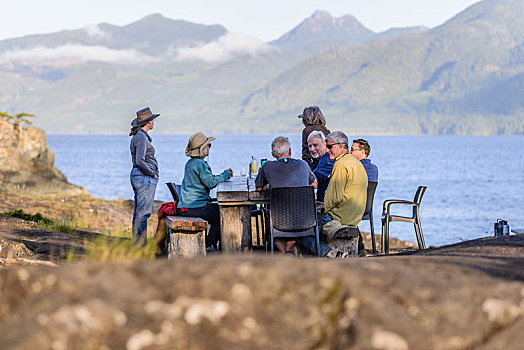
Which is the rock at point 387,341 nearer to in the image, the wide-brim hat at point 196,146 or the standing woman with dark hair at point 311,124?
the wide-brim hat at point 196,146

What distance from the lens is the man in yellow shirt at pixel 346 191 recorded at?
7164 millimetres

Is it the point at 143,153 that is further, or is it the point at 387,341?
the point at 143,153

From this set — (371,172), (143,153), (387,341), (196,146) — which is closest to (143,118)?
(143,153)

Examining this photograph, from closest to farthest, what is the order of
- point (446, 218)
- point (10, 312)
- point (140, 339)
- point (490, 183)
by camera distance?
point (140, 339)
point (10, 312)
point (446, 218)
point (490, 183)

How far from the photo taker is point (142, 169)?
8461 millimetres

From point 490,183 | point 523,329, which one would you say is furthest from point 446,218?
point 523,329

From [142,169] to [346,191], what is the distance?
2.68 m

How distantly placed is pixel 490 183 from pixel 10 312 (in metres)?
52.5

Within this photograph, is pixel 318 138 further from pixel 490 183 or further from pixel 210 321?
pixel 490 183

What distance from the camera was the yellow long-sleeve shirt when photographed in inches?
282

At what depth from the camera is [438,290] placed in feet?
10.1

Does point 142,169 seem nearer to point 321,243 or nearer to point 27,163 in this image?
point 321,243

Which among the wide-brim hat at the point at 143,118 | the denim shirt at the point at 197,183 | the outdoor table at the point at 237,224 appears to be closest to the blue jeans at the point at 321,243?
the outdoor table at the point at 237,224

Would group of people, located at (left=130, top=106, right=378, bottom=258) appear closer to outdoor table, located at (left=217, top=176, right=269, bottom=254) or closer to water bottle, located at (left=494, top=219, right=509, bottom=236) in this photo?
outdoor table, located at (left=217, top=176, right=269, bottom=254)
